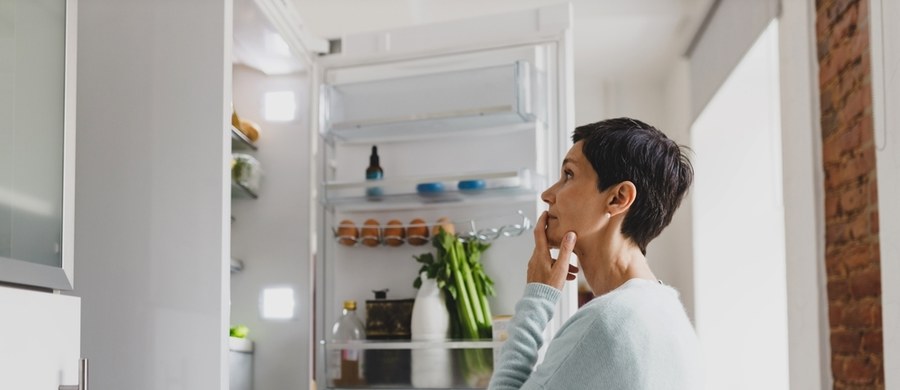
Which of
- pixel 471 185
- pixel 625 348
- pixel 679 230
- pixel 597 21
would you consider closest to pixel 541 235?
pixel 625 348

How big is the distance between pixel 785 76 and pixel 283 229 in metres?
1.51

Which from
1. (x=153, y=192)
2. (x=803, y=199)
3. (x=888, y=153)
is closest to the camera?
(x=153, y=192)

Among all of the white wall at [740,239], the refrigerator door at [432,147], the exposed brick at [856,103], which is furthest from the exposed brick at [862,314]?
the white wall at [740,239]

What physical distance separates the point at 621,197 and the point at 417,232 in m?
0.95

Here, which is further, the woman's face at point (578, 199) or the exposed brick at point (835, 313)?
the exposed brick at point (835, 313)

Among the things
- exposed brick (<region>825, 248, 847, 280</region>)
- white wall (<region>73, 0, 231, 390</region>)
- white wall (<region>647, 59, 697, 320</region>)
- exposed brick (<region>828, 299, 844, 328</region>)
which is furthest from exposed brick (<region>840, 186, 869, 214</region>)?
white wall (<region>647, 59, 697, 320</region>)

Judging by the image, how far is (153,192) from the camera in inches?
63.1

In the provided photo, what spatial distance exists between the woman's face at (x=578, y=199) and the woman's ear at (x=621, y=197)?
1cm

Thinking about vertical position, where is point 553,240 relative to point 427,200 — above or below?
below

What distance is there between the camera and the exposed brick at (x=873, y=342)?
2.02m

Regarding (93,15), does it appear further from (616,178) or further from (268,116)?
(616,178)

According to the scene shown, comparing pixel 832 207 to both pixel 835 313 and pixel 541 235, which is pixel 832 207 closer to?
pixel 835 313

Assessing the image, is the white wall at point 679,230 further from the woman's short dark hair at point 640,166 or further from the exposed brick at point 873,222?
the woman's short dark hair at point 640,166

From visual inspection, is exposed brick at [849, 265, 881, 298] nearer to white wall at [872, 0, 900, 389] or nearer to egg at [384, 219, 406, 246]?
white wall at [872, 0, 900, 389]
